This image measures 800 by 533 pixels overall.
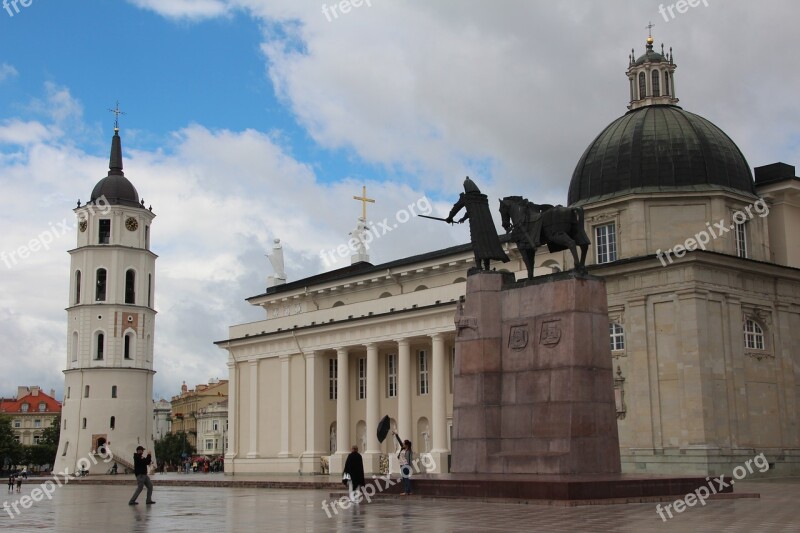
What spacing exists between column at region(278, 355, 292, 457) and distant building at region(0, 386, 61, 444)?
111910 mm

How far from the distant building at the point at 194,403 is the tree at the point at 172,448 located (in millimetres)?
6880

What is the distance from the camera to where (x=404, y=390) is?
200 ft

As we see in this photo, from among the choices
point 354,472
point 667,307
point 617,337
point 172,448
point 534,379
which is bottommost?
point 354,472

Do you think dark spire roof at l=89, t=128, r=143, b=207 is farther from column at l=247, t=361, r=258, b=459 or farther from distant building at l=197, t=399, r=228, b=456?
distant building at l=197, t=399, r=228, b=456

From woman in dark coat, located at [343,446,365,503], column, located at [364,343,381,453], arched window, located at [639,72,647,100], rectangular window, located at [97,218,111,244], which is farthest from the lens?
rectangular window, located at [97,218,111,244]

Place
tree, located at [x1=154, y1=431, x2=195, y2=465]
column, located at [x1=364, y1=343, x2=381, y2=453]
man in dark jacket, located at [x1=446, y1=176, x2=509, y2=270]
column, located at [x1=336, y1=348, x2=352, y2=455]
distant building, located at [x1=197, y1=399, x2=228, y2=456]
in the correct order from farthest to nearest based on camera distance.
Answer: distant building, located at [x1=197, y1=399, x2=228, y2=456] → tree, located at [x1=154, y1=431, x2=195, y2=465] → column, located at [x1=336, y1=348, x2=352, y2=455] → column, located at [x1=364, y1=343, x2=381, y2=453] → man in dark jacket, located at [x1=446, y1=176, x2=509, y2=270]

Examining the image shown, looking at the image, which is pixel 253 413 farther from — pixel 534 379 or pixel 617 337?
pixel 534 379

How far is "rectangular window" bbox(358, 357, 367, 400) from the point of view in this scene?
68.9 metres

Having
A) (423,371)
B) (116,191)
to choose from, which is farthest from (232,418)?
(116,191)

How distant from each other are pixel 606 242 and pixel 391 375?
771 inches

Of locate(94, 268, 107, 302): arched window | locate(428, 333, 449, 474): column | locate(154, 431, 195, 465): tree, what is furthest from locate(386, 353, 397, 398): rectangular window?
locate(154, 431, 195, 465): tree

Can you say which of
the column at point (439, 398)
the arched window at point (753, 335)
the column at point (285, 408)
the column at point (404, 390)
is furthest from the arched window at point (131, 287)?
the arched window at point (753, 335)

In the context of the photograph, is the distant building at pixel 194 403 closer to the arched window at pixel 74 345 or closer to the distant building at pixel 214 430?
the distant building at pixel 214 430

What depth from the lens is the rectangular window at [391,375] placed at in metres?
66.8
